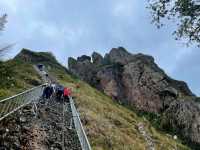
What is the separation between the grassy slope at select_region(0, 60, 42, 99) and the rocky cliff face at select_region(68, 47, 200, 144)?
71.4 ft

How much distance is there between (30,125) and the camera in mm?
25859

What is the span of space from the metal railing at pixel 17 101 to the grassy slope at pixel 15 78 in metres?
3.52

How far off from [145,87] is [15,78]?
3764 centimetres

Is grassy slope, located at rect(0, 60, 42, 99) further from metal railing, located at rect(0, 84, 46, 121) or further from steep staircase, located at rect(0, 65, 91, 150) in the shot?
steep staircase, located at rect(0, 65, 91, 150)

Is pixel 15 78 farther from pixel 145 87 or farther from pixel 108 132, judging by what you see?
pixel 145 87

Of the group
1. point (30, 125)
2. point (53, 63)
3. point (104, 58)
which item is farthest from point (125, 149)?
point (104, 58)

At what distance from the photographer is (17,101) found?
26688mm

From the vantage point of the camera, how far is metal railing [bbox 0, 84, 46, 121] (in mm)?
22719

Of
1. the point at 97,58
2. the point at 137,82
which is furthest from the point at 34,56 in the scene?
the point at 137,82

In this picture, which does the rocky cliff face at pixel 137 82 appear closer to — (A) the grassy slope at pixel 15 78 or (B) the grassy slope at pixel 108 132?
(A) the grassy slope at pixel 15 78

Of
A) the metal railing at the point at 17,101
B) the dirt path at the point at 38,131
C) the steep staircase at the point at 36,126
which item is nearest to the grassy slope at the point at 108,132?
the metal railing at the point at 17,101

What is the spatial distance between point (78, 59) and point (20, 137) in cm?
9377

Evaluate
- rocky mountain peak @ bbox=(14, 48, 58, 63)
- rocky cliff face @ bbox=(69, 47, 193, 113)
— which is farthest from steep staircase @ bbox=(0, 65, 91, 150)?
rocky mountain peak @ bbox=(14, 48, 58, 63)

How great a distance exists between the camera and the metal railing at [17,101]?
74.5 ft
